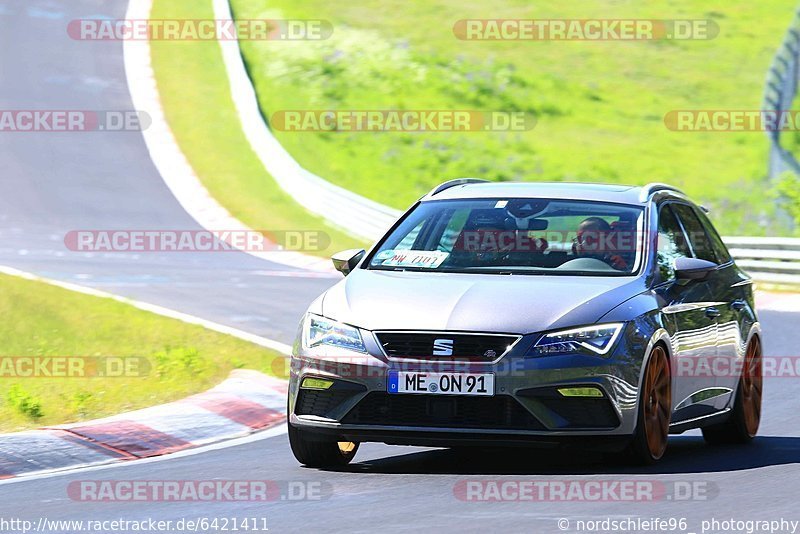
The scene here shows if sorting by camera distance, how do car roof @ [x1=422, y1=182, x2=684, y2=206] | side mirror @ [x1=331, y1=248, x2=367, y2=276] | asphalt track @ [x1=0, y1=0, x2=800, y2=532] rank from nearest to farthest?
asphalt track @ [x1=0, y1=0, x2=800, y2=532], side mirror @ [x1=331, y1=248, x2=367, y2=276], car roof @ [x1=422, y1=182, x2=684, y2=206]

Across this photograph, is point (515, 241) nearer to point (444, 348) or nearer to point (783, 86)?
point (444, 348)

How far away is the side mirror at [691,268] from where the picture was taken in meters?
9.09

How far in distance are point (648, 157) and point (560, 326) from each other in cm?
3942

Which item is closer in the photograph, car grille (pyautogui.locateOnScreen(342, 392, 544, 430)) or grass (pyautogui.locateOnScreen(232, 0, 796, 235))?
car grille (pyautogui.locateOnScreen(342, 392, 544, 430))

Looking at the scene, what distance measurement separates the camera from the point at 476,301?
833 centimetres

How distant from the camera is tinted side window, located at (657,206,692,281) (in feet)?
30.6

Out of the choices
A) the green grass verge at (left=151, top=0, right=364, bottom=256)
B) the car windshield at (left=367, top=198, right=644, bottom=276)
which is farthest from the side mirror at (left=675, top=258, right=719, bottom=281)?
the green grass verge at (left=151, top=0, right=364, bottom=256)

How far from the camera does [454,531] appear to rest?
270 inches

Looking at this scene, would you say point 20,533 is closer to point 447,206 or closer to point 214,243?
point 447,206

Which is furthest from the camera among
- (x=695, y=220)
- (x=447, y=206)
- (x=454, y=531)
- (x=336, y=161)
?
(x=336, y=161)

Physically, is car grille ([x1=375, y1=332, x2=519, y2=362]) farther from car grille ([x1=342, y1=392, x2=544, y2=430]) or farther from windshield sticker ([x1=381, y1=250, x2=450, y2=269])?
windshield sticker ([x1=381, y1=250, x2=450, y2=269])

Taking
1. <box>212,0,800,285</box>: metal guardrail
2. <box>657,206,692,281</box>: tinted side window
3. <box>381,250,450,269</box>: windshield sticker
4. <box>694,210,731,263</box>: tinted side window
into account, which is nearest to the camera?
<box>381,250,450,269</box>: windshield sticker

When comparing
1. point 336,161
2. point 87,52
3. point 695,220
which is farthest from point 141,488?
point 87,52

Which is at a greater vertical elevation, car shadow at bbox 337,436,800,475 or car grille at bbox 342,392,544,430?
car grille at bbox 342,392,544,430
